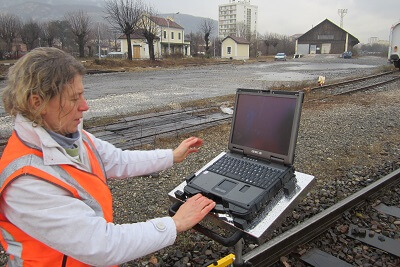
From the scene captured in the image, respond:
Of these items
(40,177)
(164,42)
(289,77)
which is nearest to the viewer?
(40,177)

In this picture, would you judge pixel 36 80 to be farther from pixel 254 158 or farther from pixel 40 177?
pixel 254 158

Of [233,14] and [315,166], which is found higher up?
[233,14]

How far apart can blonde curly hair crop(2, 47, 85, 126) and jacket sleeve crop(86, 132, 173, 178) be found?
650 mm

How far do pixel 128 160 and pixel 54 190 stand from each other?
0.81 m

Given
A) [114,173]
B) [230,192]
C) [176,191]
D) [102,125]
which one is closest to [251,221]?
[230,192]

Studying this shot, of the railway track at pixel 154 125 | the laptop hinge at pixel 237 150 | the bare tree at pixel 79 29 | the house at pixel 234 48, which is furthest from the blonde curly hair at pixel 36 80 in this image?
the house at pixel 234 48

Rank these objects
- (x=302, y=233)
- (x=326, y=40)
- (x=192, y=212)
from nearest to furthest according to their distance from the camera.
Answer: (x=192, y=212)
(x=302, y=233)
(x=326, y=40)

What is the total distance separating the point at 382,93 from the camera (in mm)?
13828

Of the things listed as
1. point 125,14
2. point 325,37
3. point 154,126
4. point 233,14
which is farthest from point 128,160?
point 233,14

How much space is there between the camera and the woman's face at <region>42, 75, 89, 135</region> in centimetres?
145

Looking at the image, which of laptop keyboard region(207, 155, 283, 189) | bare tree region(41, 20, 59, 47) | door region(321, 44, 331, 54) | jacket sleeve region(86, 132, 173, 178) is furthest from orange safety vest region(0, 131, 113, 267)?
door region(321, 44, 331, 54)

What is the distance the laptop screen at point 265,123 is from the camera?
6.34 feet

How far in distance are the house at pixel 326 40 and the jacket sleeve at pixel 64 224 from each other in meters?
85.1

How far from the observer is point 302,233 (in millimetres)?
3299
